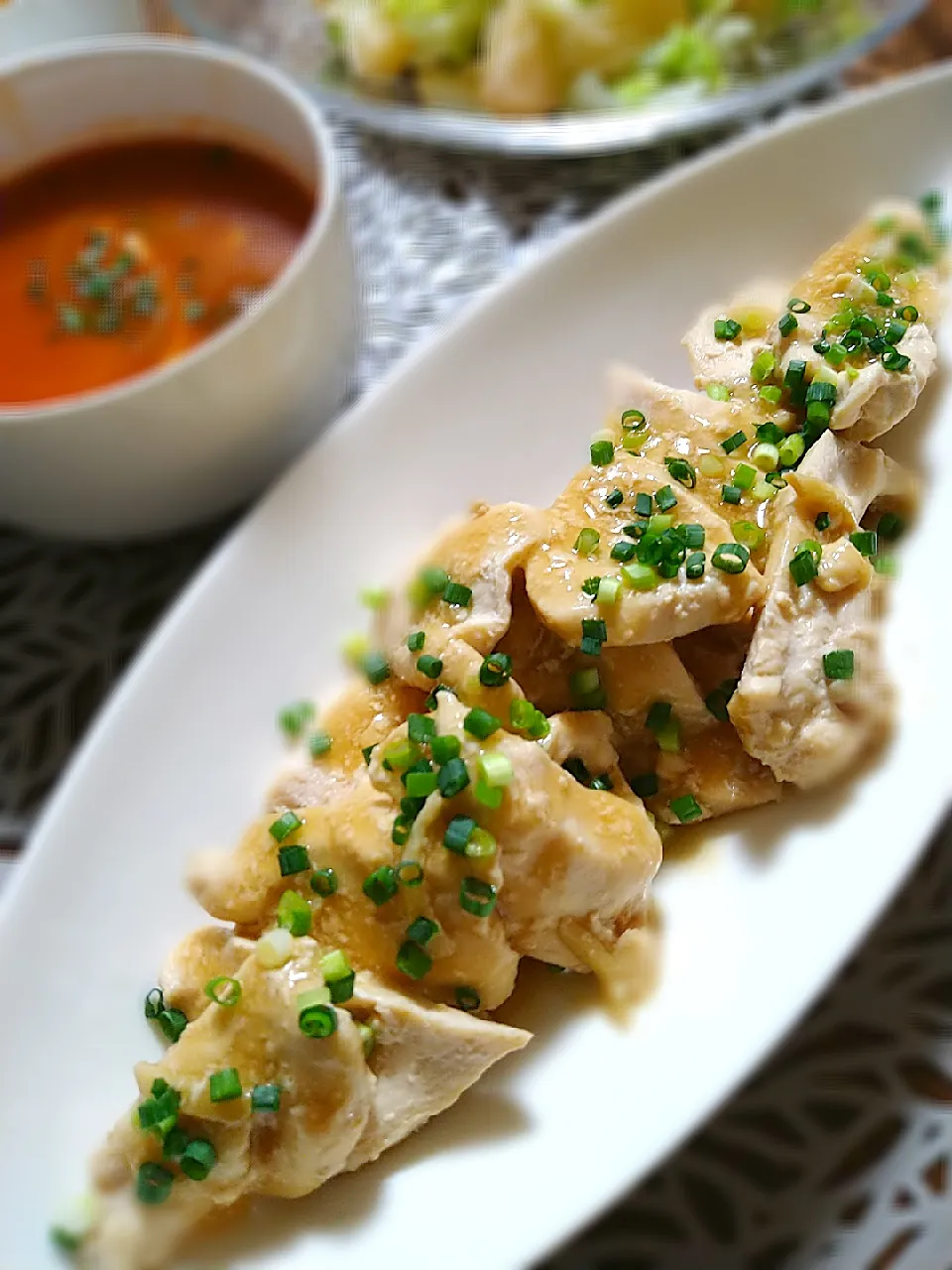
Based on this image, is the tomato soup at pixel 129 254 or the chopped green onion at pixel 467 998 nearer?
the chopped green onion at pixel 467 998

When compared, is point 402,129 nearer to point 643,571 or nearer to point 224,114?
point 224,114

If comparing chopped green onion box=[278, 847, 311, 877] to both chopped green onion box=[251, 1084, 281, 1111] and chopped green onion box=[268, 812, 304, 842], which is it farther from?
chopped green onion box=[251, 1084, 281, 1111]

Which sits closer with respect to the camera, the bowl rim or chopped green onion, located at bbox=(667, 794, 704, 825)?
chopped green onion, located at bbox=(667, 794, 704, 825)

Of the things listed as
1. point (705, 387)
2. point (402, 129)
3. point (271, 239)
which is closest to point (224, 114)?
point (271, 239)

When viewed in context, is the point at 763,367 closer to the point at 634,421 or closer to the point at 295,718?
the point at 634,421

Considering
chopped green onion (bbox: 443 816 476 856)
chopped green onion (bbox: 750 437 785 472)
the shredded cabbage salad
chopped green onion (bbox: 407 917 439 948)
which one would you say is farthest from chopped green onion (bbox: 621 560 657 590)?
the shredded cabbage salad

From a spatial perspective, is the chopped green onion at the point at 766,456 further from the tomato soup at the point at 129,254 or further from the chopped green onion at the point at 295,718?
the tomato soup at the point at 129,254

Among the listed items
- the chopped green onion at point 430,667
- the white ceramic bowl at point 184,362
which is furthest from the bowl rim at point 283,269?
the chopped green onion at point 430,667
